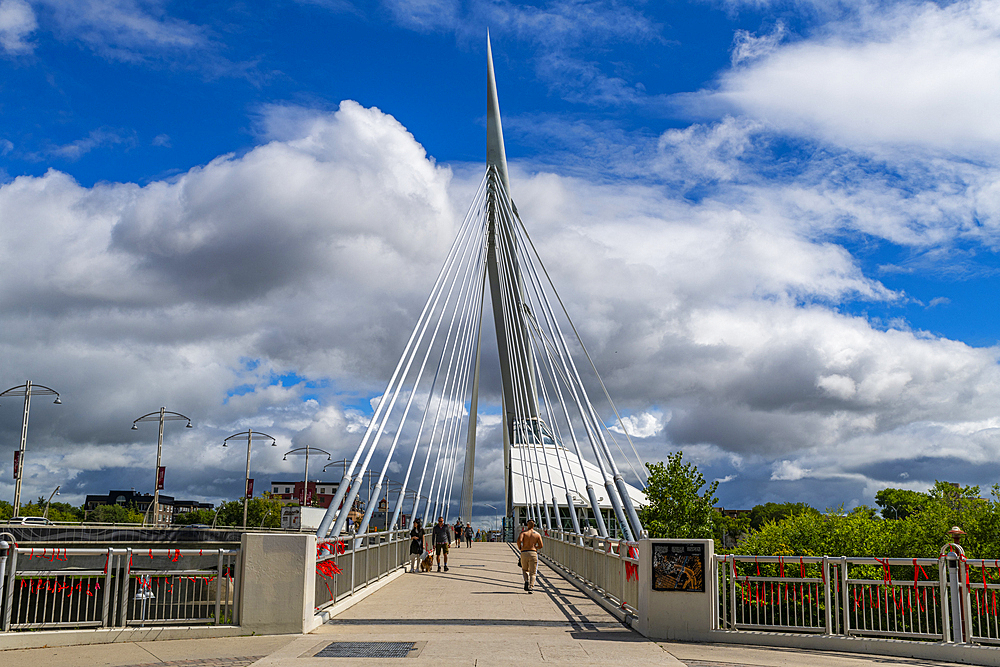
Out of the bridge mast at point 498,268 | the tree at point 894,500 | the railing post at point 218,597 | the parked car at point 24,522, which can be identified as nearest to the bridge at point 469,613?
the railing post at point 218,597

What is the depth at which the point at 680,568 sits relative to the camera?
12211 mm

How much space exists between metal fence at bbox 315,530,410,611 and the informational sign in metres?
5.12

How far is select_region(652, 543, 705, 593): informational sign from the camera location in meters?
12.1

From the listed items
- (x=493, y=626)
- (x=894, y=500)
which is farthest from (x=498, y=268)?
(x=894, y=500)

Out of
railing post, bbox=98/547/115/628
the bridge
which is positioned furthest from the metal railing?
railing post, bbox=98/547/115/628

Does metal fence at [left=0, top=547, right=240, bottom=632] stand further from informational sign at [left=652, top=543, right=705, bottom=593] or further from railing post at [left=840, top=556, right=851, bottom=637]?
railing post at [left=840, top=556, right=851, bottom=637]

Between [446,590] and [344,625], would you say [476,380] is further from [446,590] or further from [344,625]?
[344,625]

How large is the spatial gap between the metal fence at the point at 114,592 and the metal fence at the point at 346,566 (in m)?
1.83

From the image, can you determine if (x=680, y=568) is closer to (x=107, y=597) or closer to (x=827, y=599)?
(x=827, y=599)

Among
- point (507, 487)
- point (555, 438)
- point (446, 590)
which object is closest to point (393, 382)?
point (446, 590)

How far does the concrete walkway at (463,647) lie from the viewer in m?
9.67

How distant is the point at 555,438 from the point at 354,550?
20.3 meters

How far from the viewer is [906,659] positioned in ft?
36.6

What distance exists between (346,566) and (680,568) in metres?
6.16
